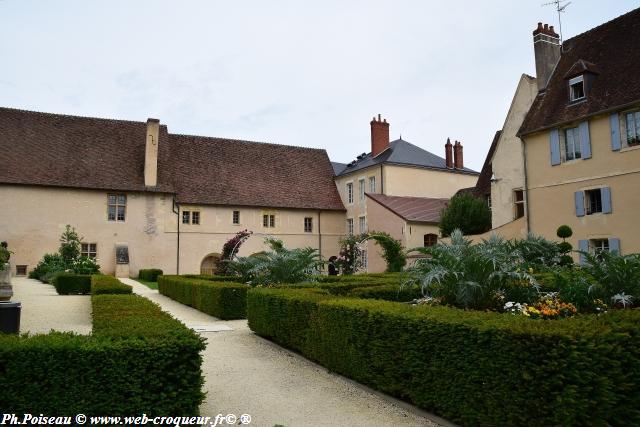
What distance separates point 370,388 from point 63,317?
853cm

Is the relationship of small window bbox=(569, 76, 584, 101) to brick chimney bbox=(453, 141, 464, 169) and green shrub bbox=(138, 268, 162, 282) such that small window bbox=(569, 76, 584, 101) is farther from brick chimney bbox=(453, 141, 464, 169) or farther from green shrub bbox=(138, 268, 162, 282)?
green shrub bbox=(138, 268, 162, 282)

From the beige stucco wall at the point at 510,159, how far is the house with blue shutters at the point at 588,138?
2.33ft

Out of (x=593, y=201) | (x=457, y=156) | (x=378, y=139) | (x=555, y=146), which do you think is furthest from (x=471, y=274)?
(x=457, y=156)

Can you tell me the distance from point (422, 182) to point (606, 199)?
15235mm

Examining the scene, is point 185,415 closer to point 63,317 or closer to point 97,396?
point 97,396

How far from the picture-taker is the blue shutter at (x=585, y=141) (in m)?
18.1

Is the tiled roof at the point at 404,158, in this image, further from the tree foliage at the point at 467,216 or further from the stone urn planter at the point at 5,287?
the stone urn planter at the point at 5,287

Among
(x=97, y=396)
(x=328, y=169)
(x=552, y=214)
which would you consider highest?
(x=328, y=169)

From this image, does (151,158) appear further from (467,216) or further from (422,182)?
(467,216)

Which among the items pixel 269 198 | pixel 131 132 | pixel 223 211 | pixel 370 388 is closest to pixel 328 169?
pixel 269 198

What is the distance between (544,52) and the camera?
71.2ft

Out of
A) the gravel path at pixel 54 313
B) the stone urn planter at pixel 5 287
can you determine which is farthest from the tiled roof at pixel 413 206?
the stone urn planter at pixel 5 287

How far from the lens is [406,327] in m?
5.15

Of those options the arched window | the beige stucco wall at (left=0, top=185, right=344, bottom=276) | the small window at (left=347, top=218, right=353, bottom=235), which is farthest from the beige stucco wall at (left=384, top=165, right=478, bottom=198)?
the beige stucco wall at (left=0, top=185, right=344, bottom=276)
